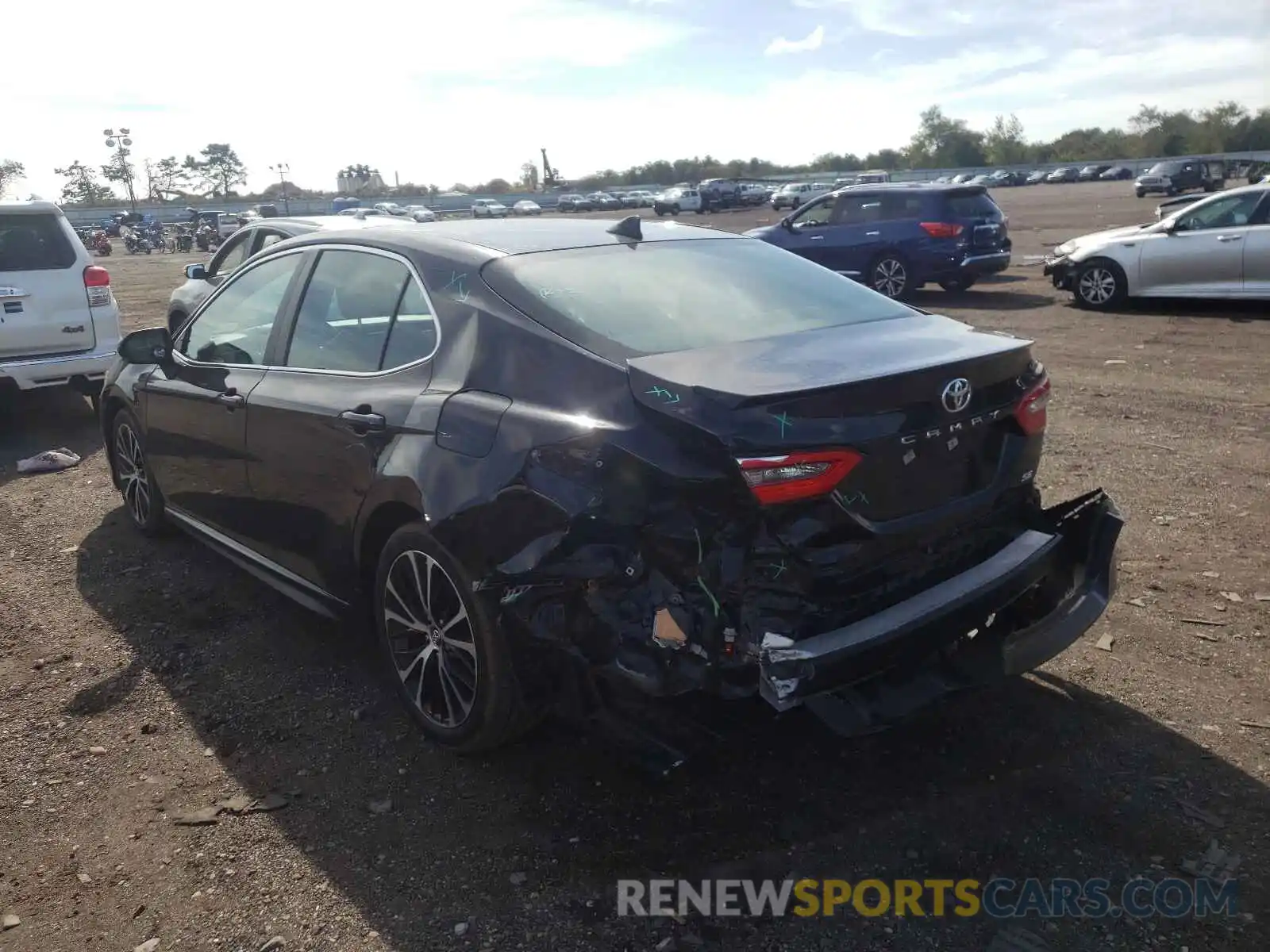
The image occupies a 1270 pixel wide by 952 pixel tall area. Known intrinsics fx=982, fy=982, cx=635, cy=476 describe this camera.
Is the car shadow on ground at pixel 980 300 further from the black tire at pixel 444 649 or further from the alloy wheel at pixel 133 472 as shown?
the black tire at pixel 444 649

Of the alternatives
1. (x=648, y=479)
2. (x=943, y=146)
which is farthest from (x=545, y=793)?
(x=943, y=146)

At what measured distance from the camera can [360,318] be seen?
12.5ft

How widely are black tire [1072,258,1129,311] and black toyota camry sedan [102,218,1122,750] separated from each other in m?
10.3

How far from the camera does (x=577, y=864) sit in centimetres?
283

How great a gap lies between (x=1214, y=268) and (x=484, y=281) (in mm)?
11487

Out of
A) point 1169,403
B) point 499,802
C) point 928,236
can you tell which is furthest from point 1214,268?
point 499,802

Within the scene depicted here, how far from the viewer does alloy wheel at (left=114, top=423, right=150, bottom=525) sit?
17.9 ft

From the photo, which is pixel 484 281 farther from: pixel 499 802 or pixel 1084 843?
pixel 1084 843

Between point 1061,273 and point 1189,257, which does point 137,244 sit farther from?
point 1189,257

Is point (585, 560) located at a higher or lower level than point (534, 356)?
lower

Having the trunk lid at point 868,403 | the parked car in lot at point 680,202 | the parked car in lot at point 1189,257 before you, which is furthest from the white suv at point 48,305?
the parked car in lot at point 680,202

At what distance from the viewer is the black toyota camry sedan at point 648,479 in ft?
8.63

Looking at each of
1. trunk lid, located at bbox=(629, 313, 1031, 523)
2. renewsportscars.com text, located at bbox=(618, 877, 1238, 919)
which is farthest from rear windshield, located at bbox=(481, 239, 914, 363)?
renewsportscars.com text, located at bbox=(618, 877, 1238, 919)

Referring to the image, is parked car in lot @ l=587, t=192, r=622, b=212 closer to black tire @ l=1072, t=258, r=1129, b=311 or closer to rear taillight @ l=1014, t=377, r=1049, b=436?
black tire @ l=1072, t=258, r=1129, b=311
